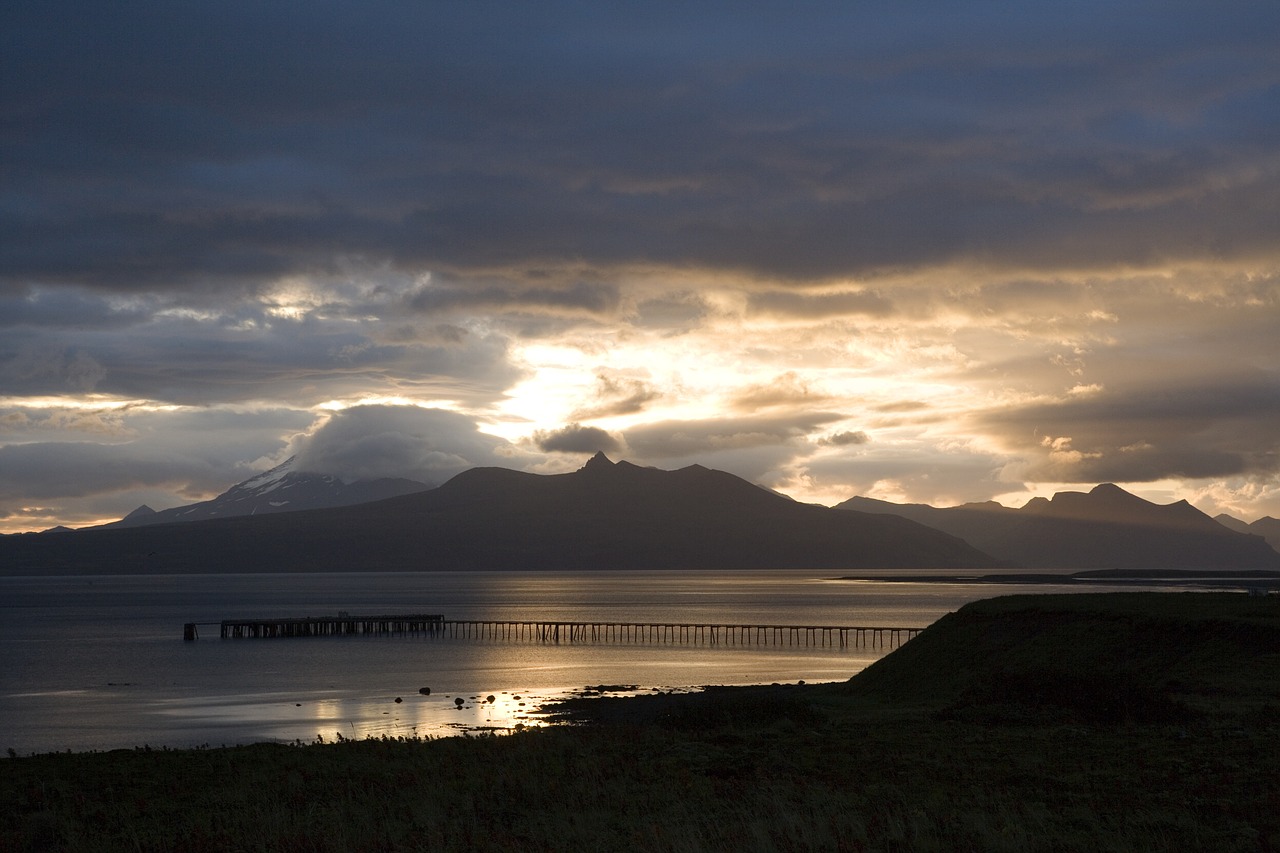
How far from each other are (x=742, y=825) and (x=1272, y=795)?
830 cm

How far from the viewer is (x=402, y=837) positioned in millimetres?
16594

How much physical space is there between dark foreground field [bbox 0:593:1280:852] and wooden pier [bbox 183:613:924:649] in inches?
2815

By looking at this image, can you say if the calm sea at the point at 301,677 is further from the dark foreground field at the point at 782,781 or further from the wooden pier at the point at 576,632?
the dark foreground field at the point at 782,781

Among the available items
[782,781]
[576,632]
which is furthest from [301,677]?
[782,781]

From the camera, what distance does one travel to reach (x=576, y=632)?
5069 inches

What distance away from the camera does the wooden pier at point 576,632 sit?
110444 mm

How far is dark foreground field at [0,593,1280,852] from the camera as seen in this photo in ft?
53.1

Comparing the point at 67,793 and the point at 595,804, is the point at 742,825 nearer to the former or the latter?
the point at 595,804

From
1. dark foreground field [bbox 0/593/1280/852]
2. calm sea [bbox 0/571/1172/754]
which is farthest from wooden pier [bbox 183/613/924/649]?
dark foreground field [bbox 0/593/1280/852]

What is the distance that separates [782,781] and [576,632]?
4310 inches

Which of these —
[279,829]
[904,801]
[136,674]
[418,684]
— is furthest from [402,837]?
[136,674]

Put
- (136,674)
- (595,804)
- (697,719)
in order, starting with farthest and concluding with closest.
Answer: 1. (136,674)
2. (697,719)
3. (595,804)

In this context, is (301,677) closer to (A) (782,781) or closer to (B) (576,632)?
(B) (576,632)

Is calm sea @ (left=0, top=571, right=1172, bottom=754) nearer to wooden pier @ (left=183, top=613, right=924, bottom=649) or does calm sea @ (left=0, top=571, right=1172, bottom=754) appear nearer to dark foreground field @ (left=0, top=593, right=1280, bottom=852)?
wooden pier @ (left=183, top=613, right=924, bottom=649)
